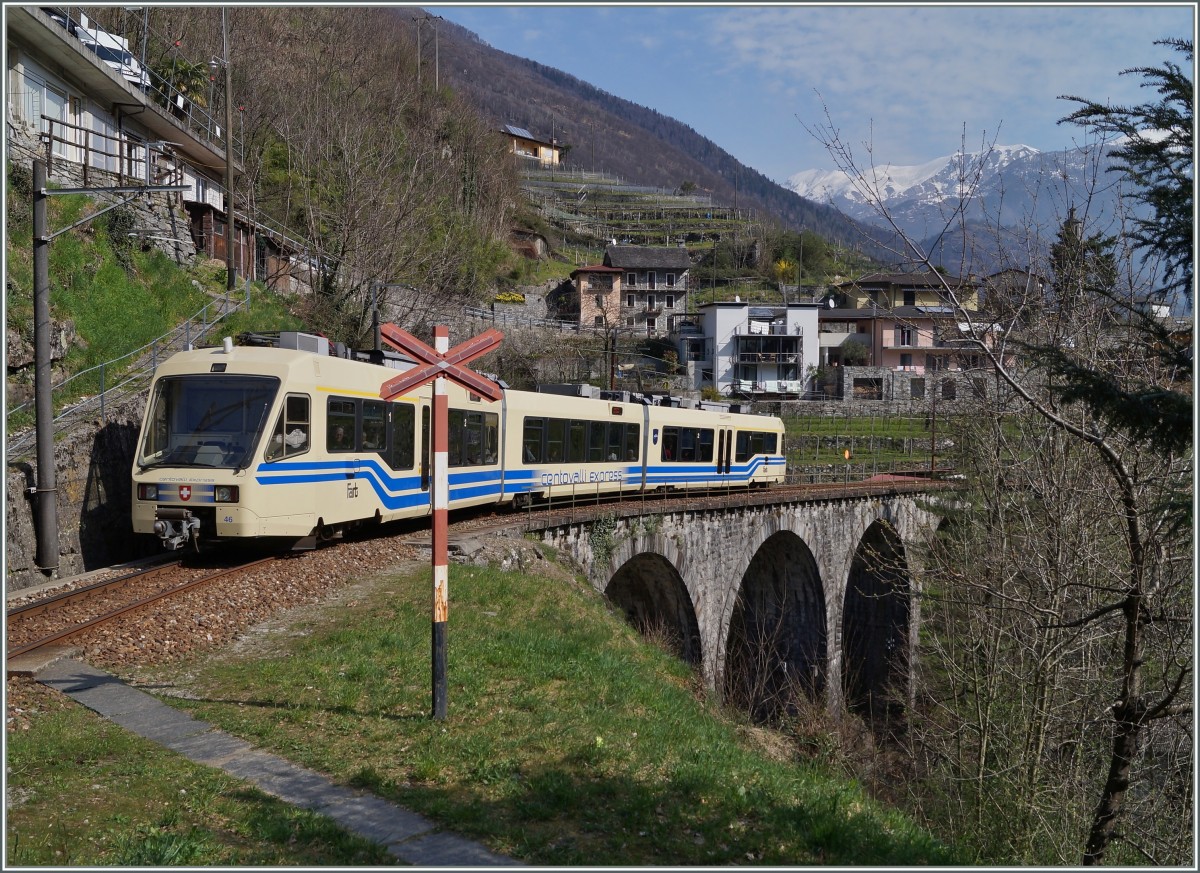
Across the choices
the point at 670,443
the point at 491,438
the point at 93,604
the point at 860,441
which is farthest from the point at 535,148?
the point at 93,604

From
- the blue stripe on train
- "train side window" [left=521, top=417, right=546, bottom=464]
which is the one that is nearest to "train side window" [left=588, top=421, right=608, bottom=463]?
the blue stripe on train

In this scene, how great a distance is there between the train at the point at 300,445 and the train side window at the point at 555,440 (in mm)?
357

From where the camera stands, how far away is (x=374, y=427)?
46.9 ft

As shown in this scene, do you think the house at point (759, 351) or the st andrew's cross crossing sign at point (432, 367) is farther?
the house at point (759, 351)

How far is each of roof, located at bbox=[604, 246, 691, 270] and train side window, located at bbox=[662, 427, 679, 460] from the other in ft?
174

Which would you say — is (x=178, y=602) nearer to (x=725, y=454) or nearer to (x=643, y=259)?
(x=725, y=454)

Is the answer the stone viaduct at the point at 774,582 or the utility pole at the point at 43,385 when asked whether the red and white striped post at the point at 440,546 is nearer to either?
the utility pole at the point at 43,385

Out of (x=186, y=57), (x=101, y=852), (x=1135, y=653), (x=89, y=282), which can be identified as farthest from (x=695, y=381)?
(x=101, y=852)

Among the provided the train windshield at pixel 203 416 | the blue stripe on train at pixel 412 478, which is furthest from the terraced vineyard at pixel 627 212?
the train windshield at pixel 203 416

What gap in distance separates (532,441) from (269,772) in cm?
1416

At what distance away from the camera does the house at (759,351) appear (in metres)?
65.4

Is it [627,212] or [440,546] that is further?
[627,212]

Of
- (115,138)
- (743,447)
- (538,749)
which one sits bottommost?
(538,749)

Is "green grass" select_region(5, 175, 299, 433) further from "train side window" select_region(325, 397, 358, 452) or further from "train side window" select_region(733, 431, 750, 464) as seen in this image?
"train side window" select_region(733, 431, 750, 464)
